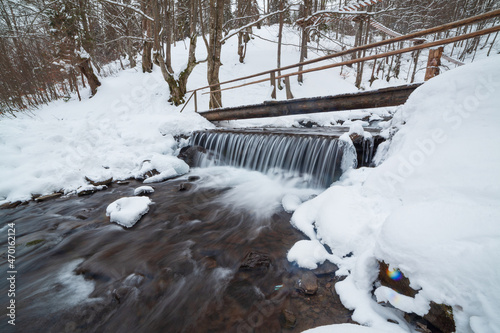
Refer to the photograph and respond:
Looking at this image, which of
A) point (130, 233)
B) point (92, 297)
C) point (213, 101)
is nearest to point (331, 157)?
point (130, 233)

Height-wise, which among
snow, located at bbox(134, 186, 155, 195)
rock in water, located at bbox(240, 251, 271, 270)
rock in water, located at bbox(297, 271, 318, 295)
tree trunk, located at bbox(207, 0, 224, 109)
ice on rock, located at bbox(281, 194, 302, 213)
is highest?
tree trunk, located at bbox(207, 0, 224, 109)

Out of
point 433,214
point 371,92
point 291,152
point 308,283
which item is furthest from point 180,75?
point 433,214

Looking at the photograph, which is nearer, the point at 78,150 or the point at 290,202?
the point at 290,202

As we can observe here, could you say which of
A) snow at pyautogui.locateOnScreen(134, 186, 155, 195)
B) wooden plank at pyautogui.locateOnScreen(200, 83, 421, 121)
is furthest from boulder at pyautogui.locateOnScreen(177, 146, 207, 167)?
snow at pyautogui.locateOnScreen(134, 186, 155, 195)

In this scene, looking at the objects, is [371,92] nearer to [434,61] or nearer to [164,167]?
[434,61]

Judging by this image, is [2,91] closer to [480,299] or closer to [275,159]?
[275,159]

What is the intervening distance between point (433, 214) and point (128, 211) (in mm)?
4266

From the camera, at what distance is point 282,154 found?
18.3ft

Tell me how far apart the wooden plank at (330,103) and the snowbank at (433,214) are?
1.42m

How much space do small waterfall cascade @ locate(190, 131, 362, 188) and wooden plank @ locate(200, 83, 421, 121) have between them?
0.98 m

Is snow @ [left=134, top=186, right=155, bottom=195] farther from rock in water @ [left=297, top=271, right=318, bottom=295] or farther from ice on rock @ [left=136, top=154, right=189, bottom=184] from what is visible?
rock in water @ [left=297, top=271, right=318, bottom=295]

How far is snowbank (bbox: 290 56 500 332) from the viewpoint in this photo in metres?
1.30

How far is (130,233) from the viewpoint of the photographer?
343 cm

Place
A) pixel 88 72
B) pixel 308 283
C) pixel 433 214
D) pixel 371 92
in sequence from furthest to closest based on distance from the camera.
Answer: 1. pixel 88 72
2. pixel 371 92
3. pixel 308 283
4. pixel 433 214
